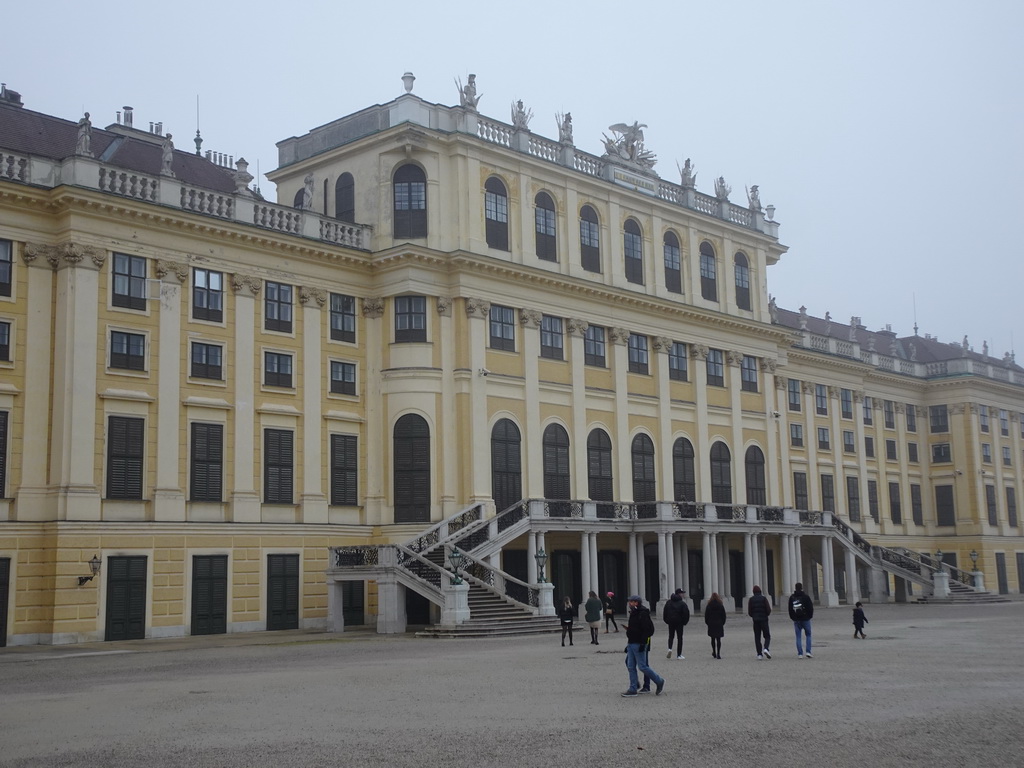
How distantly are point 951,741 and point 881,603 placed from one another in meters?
48.3

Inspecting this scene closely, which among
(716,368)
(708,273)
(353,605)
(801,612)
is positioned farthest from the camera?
(708,273)

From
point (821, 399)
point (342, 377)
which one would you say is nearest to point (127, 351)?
point (342, 377)

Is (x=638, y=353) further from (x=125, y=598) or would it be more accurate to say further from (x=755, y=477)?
(x=125, y=598)

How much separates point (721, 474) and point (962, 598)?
1520 cm

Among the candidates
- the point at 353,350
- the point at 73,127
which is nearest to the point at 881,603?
the point at 353,350

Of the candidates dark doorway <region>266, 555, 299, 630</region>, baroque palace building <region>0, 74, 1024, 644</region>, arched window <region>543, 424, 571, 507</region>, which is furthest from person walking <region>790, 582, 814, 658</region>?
arched window <region>543, 424, 571, 507</region>

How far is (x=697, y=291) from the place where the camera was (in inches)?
2233

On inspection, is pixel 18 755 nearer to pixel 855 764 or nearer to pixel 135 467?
pixel 855 764

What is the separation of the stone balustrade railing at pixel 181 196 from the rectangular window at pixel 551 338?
318 inches

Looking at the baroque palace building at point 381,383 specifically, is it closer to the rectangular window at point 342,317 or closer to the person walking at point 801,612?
the rectangular window at point 342,317

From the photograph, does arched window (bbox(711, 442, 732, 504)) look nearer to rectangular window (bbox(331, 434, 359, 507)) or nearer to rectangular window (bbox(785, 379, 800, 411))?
rectangular window (bbox(785, 379, 800, 411))

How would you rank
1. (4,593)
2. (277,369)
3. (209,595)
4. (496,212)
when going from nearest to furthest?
(4,593), (209,595), (277,369), (496,212)

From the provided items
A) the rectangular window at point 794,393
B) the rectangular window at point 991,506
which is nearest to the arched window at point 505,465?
the rectangular window at point 794,393

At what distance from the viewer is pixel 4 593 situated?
1375 inches
